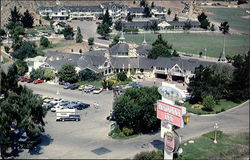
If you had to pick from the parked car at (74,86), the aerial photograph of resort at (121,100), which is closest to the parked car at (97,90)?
the aerial photograph of resort at (121,100)

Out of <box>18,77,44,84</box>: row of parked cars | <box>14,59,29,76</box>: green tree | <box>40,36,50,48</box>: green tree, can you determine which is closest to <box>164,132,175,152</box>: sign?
<box>18,77,44,84</box>: row of parked cars

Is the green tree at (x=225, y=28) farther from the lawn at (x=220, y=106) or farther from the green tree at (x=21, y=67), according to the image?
the green tree at (x=21, y=67)

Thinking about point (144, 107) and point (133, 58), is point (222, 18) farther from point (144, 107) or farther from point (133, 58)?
point (144, 107)

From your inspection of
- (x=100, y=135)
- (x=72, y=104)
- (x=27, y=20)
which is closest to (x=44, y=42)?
Result: (x=27, y=20)

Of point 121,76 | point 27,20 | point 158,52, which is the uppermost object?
point 27,20

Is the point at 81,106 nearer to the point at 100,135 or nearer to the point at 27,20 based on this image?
the point at 100,135

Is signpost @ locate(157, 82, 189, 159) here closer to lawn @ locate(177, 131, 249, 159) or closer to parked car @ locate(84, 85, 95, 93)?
lawn @ locate(177, 131, 249, 159)
